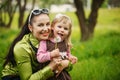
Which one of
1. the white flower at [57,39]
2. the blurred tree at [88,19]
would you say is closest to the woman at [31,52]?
the white flower at [57,39]

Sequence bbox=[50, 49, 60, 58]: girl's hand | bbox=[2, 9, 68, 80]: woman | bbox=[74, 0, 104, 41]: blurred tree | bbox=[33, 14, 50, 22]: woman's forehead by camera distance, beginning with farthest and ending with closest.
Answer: bbox=[74, 0, 104, 41]: blurred tree → bbox=[33, 14, 50, 22]: woman's forehead → bbox=[2, 9, 68, 80]: woman → bbox=[50, 49, 60, 58]: girl's hand

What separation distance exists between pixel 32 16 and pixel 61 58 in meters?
0.55

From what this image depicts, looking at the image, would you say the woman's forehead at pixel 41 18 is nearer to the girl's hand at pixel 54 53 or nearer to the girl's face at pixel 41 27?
the girl's face at pixel 41 27

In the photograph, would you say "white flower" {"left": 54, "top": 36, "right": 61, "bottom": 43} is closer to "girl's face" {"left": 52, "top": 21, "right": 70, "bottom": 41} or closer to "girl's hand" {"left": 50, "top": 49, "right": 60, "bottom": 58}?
"girl's face" {"left": 52, "top": 21, "right": 70, "bottom": 41}

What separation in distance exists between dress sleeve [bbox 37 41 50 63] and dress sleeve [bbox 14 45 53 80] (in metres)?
0.11

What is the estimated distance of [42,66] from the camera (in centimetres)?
404

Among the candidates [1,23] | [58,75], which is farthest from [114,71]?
[1,23]

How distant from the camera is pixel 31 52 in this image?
4.00 meters

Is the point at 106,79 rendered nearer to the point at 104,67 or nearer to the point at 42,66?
the point at 104,67

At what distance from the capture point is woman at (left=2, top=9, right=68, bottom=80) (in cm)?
391

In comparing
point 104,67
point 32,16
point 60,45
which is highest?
point 32,16

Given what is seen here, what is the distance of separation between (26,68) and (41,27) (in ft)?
1.53

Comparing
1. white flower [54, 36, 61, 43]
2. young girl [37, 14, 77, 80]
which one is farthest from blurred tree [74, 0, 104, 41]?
white flower [54, 36, 61, 43]

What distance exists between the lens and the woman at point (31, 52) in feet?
12.8
